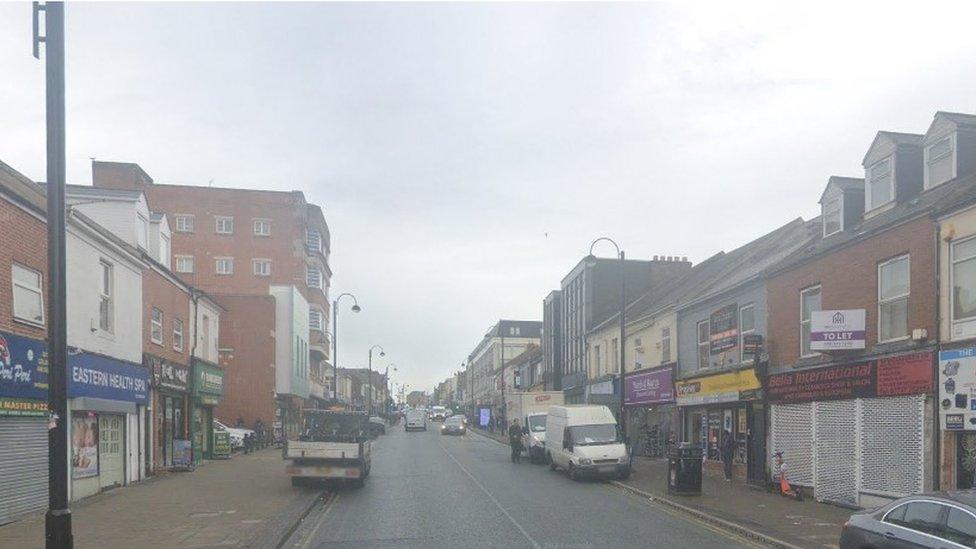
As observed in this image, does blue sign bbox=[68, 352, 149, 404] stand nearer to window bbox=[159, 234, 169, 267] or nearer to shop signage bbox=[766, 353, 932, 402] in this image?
window bbox=[159, 234, 169, 267]

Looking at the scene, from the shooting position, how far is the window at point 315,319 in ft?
212

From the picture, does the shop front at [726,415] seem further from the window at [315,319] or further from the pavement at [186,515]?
the window at [315,319]

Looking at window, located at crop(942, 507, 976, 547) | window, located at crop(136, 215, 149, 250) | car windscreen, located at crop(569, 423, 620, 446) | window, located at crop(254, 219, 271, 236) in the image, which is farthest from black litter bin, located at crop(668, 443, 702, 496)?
window, located at crop(254, 219, 271, 236)

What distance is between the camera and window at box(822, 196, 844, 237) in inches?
910

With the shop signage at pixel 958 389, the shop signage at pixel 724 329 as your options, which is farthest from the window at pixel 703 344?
the shop signage at pixel 958 389

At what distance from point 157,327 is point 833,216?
19.9m

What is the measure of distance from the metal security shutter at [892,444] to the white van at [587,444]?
891cm

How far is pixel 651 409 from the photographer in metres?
38.7

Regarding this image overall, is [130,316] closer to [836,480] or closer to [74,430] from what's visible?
[74,430]

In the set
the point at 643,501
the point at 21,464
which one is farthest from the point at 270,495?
the point at 643,501

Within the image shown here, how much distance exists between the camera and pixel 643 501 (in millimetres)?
21562

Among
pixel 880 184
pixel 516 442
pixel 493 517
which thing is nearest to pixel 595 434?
pixel 516 442

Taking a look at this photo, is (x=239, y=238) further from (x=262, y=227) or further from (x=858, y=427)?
(x=858, y=427)

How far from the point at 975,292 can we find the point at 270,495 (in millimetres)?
15980
